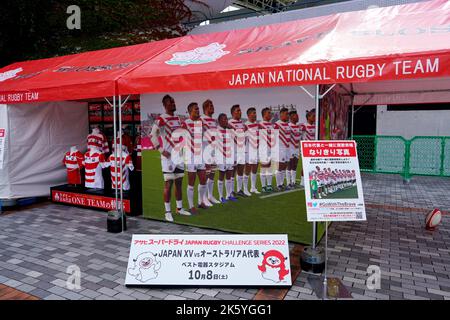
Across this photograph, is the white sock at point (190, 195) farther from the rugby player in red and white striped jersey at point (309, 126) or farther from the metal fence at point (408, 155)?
the metal fence at point (408, 155)

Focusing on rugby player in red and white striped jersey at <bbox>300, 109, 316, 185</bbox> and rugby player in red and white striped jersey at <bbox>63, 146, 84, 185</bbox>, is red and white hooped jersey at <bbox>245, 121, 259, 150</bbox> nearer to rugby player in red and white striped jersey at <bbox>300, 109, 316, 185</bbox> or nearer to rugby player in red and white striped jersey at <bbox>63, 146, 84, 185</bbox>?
rugby player in red and white striped jersey at <bbox>300, 109, 316, 185</bbox>

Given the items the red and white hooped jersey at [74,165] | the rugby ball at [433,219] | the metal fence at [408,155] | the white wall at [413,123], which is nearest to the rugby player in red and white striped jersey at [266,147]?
the rugby ball at [433,219]

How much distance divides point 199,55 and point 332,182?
2645mm

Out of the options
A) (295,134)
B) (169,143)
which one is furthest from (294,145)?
(169,143)

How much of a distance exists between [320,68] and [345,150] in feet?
2.82

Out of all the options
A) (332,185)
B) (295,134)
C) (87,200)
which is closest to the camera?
(332,185)

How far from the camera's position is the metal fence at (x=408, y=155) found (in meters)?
9.96

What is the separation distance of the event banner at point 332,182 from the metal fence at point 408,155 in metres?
7.34

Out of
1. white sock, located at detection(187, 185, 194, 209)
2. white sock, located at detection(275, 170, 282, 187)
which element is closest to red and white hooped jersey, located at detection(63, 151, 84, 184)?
white sock, located at detection(187, 185, 194, 209)

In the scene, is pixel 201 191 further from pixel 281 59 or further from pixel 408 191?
pixel 408 191

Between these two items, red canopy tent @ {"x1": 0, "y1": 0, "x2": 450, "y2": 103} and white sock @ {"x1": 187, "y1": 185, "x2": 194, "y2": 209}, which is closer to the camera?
red canopy tent @ {"x1": 0, "y1": 0, "x2": 450, "y2": 103}

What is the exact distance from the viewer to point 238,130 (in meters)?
5.01

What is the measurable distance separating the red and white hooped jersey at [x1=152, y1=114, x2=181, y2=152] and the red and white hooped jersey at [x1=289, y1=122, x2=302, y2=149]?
1.78 meters
